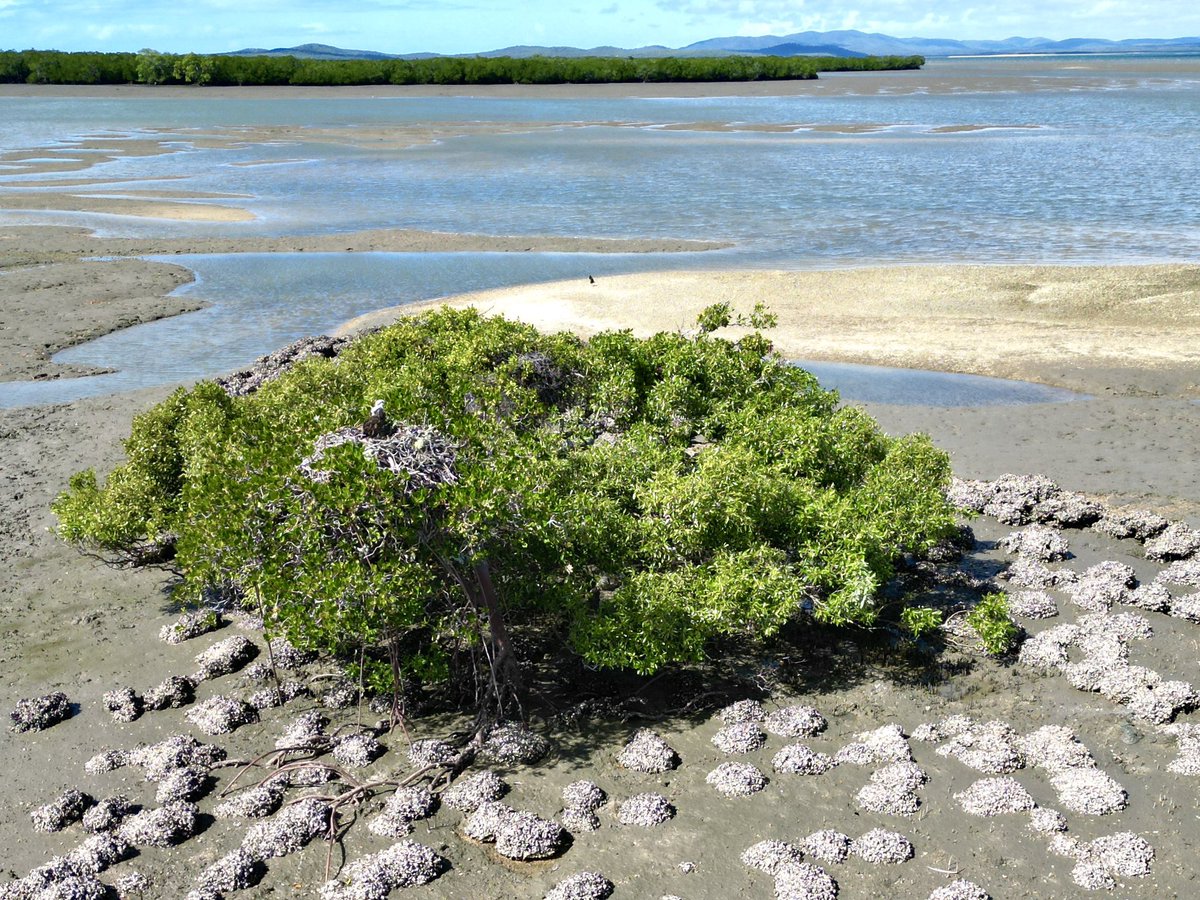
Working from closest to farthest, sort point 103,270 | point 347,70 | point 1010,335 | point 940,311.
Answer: point 1010,335, point 940,311, point 103,270, point 347,70

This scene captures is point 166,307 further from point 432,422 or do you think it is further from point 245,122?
point 245,122

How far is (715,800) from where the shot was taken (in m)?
10.9

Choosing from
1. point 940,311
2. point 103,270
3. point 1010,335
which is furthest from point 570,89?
point 1010,335

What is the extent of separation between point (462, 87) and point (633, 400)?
123 metres

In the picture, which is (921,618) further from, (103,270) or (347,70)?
(347,70)

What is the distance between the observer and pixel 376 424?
10.7 m

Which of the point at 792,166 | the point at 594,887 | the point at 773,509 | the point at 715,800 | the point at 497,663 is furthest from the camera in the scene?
the point at 792,166

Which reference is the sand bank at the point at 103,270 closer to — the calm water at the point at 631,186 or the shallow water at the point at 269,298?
the shallow water at the point at 269,298

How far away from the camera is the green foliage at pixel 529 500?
10.5 meters

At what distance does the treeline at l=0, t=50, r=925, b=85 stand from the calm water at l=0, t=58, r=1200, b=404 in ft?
98.8

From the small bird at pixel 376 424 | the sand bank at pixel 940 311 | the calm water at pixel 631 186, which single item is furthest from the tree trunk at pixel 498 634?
the calm water at pixel 631 186

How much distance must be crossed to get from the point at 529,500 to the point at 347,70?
450ft

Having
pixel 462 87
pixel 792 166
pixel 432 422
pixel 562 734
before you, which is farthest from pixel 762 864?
pixel 462 87

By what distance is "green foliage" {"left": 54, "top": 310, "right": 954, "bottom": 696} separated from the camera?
10.5 m
